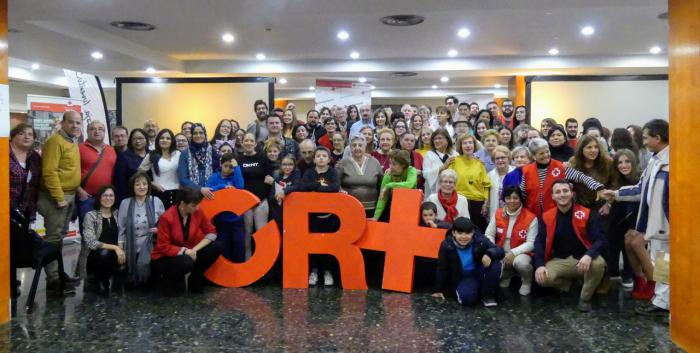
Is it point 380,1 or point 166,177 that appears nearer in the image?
point 380,1

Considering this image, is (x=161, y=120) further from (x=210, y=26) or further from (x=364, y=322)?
(x=364, y=322)

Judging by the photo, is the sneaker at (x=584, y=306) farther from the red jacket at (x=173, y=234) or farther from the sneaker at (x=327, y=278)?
the red jacket at (x=173, y=234)

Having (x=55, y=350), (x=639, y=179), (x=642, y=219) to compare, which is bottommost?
(x=55, y=350)

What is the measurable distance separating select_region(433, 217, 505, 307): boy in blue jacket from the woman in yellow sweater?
0.60 meters

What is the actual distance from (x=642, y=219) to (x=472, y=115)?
451 centimetres

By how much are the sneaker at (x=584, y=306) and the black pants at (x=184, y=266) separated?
10.5 ft

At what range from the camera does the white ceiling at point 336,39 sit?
16.6 ft

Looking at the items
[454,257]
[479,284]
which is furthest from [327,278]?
[479,284]

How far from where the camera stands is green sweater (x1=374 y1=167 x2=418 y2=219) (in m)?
4.96

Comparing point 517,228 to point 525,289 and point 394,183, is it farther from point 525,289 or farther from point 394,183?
point 394,183

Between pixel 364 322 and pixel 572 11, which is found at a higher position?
pixel 572 11

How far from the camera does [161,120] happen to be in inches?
460

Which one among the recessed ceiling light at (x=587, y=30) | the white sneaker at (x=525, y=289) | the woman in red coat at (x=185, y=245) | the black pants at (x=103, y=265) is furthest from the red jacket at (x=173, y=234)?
the recessed ceiling light at (x=587, y=30)

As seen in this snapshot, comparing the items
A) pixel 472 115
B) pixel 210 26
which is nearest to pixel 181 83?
pixel 210 26
